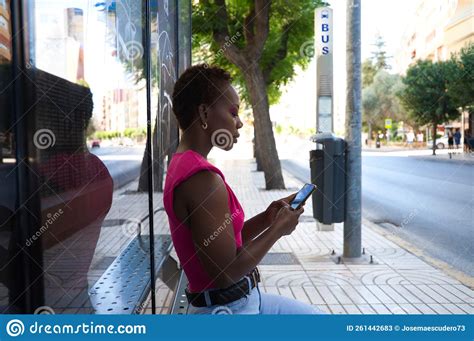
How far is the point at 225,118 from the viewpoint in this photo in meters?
1.65

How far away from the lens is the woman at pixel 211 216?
149cm

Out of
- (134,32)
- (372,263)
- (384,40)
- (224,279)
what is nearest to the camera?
(224,279)

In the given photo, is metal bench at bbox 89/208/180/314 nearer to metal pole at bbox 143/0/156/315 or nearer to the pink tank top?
metal pole at bbox 143/0/156/315

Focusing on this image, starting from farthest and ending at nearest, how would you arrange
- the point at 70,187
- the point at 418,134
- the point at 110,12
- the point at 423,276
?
1. the point at 418,134
2. the point at 423,276
3. the point at 110,12
4. the point at 70,187

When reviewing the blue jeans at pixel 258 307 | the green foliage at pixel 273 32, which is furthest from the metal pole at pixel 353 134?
the green foliage at pixel 273 32

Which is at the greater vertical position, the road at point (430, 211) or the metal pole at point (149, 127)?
the metal pole at point (149, 127)

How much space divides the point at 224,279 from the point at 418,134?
150 ft

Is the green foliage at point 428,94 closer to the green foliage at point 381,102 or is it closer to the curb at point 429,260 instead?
the green foliage at point 381,102

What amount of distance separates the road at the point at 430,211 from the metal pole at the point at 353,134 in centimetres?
102

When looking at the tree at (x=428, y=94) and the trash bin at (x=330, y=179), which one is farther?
the tree at (x=428, y=94)

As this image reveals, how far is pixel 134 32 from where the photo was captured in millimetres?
2842

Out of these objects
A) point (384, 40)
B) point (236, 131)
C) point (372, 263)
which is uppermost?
point (384, 40)
